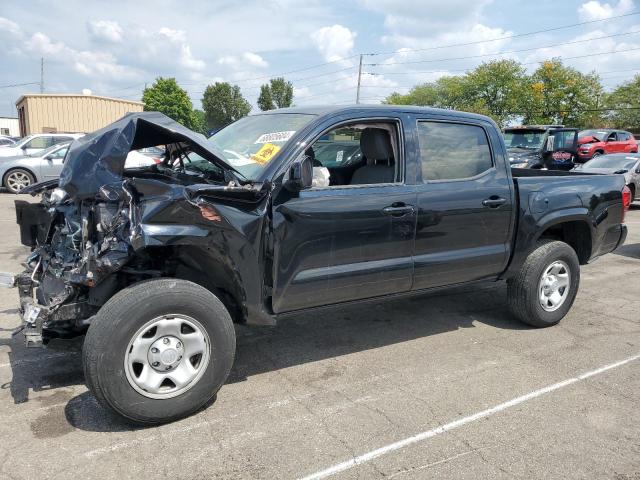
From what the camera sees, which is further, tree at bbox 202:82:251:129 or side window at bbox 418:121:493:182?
tree at bbox 202:82:251:129

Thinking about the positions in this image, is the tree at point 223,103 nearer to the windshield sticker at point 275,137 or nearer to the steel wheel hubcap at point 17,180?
the steel wheel hubcap at point 17,180

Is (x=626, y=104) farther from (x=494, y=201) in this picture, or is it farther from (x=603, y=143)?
(x=494, y=201)

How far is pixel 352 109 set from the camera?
397 centimetres

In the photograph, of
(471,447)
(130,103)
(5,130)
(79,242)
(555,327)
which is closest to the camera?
(471,447)

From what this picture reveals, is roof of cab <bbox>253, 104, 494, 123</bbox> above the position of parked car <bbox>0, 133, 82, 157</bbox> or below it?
above

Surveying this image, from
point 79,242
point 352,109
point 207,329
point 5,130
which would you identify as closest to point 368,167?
point 352,109

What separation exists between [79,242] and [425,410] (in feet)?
7.94

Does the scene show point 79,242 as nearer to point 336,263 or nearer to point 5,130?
point 336,263

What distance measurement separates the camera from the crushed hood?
324 centimetres

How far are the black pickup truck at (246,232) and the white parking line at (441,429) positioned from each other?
35.4 inches

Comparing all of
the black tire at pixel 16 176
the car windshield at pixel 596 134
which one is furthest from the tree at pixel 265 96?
the black tire at pixel 16 176

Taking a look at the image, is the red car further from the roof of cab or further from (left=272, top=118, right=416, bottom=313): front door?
(left=272, top=118, right=416, bottom=313): front door

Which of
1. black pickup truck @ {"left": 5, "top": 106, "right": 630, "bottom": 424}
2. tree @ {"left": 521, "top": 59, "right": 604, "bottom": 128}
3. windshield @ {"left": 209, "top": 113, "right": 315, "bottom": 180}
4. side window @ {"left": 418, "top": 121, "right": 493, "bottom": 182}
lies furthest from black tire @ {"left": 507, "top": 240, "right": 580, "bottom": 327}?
tree @ {"left": 521, "top": 59, "right": 604, "bottom": 128}

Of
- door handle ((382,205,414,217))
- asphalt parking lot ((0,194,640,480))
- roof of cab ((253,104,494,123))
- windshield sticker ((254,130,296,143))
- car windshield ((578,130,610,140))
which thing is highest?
car windshield ((578,130,610,140))
